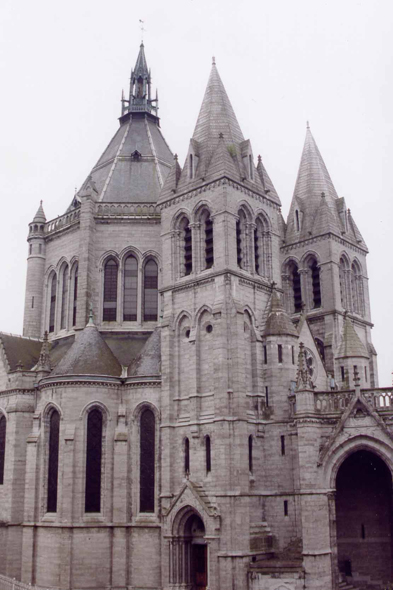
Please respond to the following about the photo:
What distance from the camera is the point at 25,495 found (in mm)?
35844

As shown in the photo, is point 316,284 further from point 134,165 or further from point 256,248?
point 134,165

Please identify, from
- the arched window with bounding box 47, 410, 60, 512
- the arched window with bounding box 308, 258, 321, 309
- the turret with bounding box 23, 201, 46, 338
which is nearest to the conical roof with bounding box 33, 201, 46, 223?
the turret with bounding box 23, 201, 46, 338

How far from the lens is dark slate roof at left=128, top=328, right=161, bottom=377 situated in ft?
120

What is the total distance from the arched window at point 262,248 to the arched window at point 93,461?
1226 centimetres

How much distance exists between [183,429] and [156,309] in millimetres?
9736

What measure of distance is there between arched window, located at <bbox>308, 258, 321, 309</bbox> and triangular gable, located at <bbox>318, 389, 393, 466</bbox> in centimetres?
1444

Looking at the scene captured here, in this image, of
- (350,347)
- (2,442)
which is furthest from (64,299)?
(350,347)

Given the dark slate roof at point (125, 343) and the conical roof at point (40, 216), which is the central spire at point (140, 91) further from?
the dark slate roof at point (125, 343)

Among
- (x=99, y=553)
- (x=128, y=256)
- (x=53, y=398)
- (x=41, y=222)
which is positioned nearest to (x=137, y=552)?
(x=99, y=553)

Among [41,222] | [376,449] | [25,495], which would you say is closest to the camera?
[376,449]

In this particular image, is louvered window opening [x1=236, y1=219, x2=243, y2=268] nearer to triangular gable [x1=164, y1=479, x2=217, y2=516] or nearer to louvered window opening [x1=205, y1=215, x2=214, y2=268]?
louvered window opening [x1=205, y1=215, x2=214, y2=268]

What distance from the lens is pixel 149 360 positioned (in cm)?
3738

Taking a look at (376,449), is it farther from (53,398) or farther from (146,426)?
(53,398)

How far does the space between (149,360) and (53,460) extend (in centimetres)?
749
